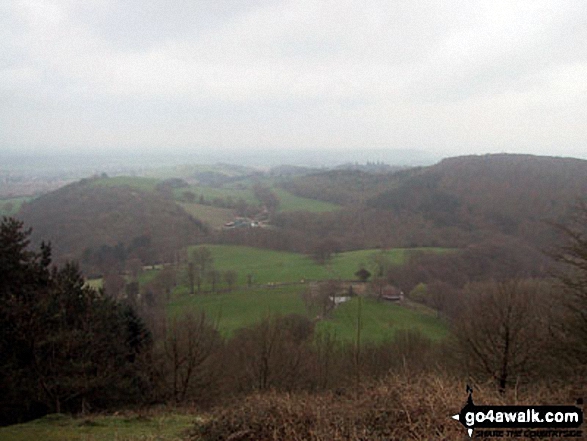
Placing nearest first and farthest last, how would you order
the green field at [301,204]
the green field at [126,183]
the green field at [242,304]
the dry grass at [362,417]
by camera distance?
the dry grass at [362,417] < the green field at [242,304] < the green field at [301,204] < the green field at [126,183]

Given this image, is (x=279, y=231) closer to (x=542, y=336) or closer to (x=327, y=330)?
(x=327, y=330)

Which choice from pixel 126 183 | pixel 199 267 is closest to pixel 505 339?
pixel 199 267

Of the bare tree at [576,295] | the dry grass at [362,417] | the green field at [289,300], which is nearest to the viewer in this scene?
the dry grass at [362,417]

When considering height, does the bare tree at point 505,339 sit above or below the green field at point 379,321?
above

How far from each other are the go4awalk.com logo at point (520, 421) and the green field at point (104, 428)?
532 centimetres

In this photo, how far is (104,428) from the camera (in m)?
8.77

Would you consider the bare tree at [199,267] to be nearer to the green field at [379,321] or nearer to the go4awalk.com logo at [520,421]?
the green field at [379,321]

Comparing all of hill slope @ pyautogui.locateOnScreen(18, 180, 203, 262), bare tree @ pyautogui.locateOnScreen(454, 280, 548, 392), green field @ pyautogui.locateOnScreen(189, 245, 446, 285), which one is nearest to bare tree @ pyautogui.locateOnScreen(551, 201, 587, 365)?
bare tree @ pyautogui.locateOnScreen(454, 280, 548, 392)

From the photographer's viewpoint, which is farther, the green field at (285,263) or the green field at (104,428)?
the green field at (285,263)

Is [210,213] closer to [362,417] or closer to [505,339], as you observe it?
[505,339]

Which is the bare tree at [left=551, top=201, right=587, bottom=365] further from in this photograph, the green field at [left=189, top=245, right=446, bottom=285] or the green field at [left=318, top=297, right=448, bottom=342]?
the green field at [left=189, top=245, right=446, bottom=285]

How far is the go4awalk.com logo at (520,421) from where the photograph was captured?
486 cm

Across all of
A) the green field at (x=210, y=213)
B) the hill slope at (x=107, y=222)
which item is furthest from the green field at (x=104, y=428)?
the green field at (x=210, y=213)

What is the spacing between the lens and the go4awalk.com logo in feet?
15.9
